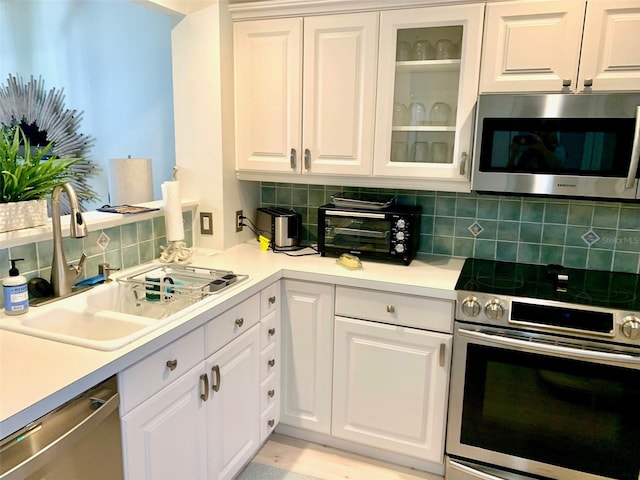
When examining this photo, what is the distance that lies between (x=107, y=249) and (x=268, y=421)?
1085mm

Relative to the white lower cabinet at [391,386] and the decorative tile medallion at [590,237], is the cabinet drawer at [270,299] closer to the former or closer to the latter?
the white lower cabinet at [391,386]

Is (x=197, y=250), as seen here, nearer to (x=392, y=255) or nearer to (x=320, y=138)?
(x=320, y=138)

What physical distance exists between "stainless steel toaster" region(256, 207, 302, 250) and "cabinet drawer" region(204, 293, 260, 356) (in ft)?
1.90

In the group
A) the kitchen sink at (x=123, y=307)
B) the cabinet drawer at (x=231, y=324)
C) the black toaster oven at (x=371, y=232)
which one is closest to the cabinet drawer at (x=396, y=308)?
the black toaster oven at (x=371, y=232)

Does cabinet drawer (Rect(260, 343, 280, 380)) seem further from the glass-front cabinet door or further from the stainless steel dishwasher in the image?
the glass-front cabinet door

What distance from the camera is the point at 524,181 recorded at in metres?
1.95

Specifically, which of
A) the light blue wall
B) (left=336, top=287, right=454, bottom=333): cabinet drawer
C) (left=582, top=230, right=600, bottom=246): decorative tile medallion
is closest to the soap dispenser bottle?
(left=336, top=287, right=454, bottom=333): cabinet drawer

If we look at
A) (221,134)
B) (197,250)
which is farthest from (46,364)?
(221,134)

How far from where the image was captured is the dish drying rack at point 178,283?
1.79 metres

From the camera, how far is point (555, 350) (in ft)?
5.85

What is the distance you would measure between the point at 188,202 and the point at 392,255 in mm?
1092

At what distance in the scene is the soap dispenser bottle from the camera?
58.3 inches

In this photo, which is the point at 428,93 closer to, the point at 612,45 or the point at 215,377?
the point at 612,45

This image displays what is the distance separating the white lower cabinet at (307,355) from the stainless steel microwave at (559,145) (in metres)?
0.90
